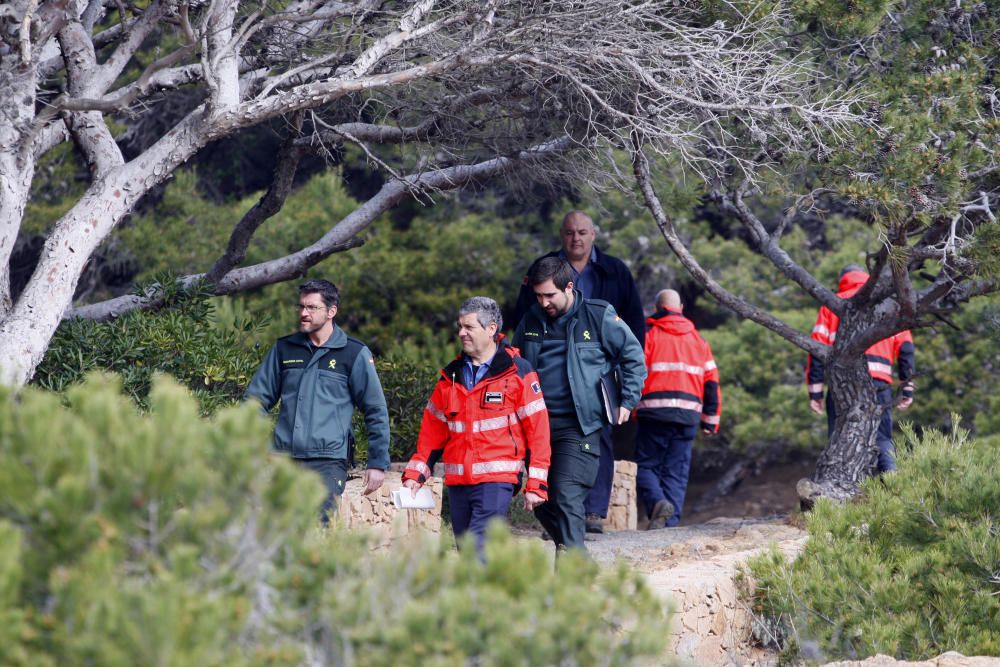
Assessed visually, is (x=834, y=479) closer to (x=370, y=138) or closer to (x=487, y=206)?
(x=370, y=138)

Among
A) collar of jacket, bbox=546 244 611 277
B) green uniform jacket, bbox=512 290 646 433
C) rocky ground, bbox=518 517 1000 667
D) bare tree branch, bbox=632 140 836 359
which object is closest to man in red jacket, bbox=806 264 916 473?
bare tree branch, bbox=632 140 836 359

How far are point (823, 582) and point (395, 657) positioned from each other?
3349 mm

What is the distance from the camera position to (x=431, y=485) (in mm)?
7492

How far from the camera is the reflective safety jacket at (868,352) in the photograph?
907cm

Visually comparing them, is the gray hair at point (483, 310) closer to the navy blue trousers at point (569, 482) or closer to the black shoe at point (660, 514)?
the navy blue trousers at point (569, 482)

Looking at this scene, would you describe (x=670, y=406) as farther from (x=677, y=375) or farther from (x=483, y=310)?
(x=483, y=310)

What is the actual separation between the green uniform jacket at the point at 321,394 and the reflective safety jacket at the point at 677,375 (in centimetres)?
321

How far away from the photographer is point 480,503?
17.7 feet

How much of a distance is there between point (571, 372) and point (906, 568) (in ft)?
6.15

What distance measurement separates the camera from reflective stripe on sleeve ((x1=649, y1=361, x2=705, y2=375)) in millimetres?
8492

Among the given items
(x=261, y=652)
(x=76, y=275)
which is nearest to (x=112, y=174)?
(x=76, y=275)

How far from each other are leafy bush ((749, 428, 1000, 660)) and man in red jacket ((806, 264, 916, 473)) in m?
3.08

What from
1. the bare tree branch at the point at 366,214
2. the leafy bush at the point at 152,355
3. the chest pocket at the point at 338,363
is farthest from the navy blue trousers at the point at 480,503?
the bare tree branch at the point at 366,214

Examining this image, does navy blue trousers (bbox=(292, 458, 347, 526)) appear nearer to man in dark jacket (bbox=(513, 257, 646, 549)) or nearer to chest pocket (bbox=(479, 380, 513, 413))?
chest pocket (bbox=(479, 380, 513, 413))
